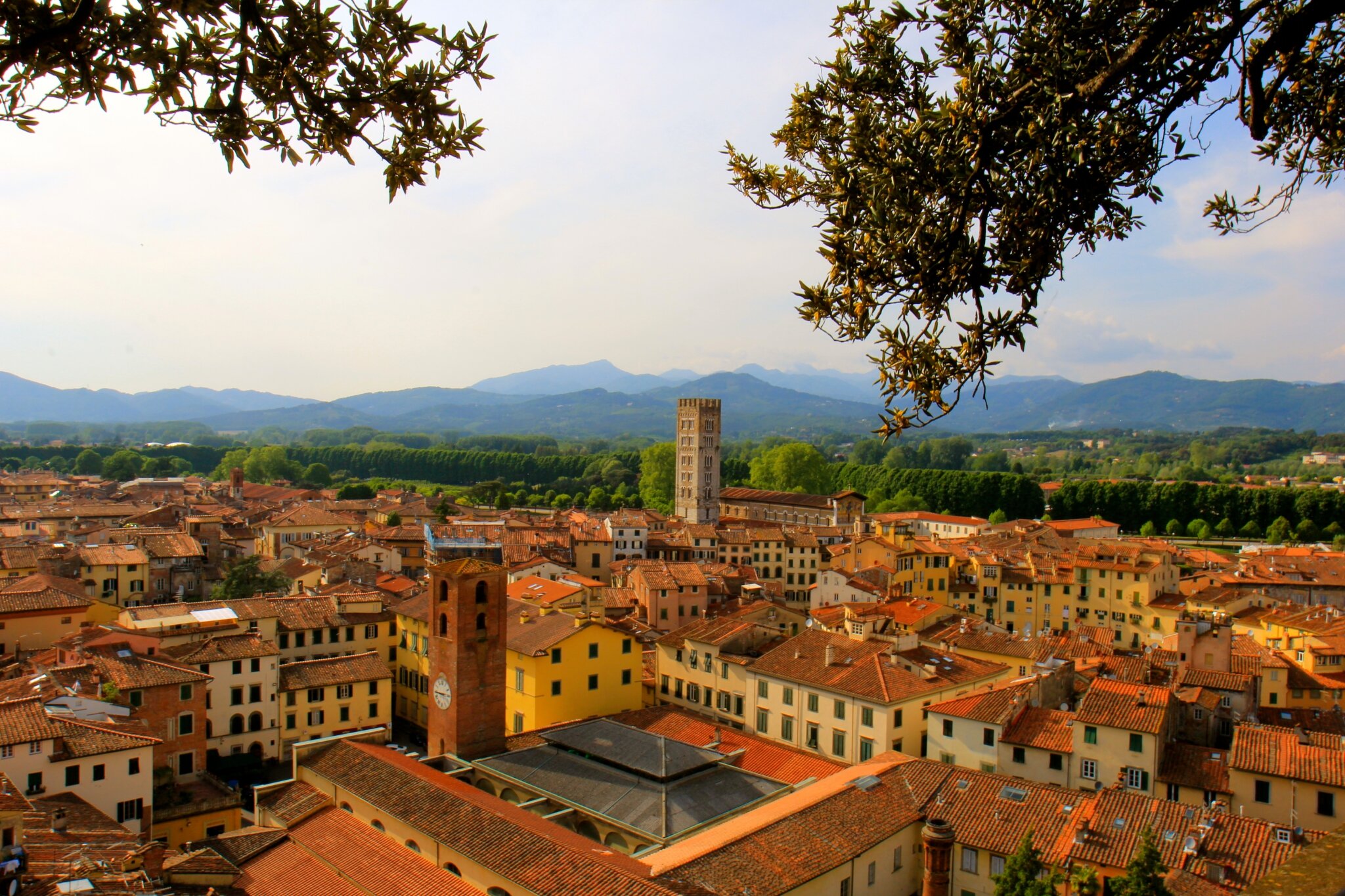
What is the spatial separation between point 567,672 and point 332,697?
8.47 meters

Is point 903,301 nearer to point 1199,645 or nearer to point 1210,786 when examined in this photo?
point 1210,786

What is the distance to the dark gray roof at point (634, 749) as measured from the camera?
2094 cm

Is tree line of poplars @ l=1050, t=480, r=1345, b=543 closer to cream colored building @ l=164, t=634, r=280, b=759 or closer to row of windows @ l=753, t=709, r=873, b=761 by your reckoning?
row of windows @ l=753, t=709, r=873, b=761

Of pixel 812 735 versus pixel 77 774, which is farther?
pixel 812 735

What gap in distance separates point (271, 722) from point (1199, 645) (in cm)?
3095

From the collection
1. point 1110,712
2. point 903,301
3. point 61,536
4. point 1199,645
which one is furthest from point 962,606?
point 61,536

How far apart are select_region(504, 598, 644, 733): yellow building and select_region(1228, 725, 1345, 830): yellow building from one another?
17308mm

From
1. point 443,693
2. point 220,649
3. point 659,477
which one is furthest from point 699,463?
point 443,693

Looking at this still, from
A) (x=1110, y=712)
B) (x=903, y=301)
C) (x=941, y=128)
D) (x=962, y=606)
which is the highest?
(x=941, y=128)

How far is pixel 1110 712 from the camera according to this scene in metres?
21.2

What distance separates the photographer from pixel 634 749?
2203 cm

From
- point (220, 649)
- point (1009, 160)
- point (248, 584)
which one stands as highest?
point (1009, 160)

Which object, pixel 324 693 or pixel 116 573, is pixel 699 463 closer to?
pixel 116 573

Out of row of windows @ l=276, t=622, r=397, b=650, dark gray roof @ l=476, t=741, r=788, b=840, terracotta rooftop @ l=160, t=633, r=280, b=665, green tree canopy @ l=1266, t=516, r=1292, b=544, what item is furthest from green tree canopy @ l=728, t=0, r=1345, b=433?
green tree canopy @ l=1266, t=516, r=1292, b=544
